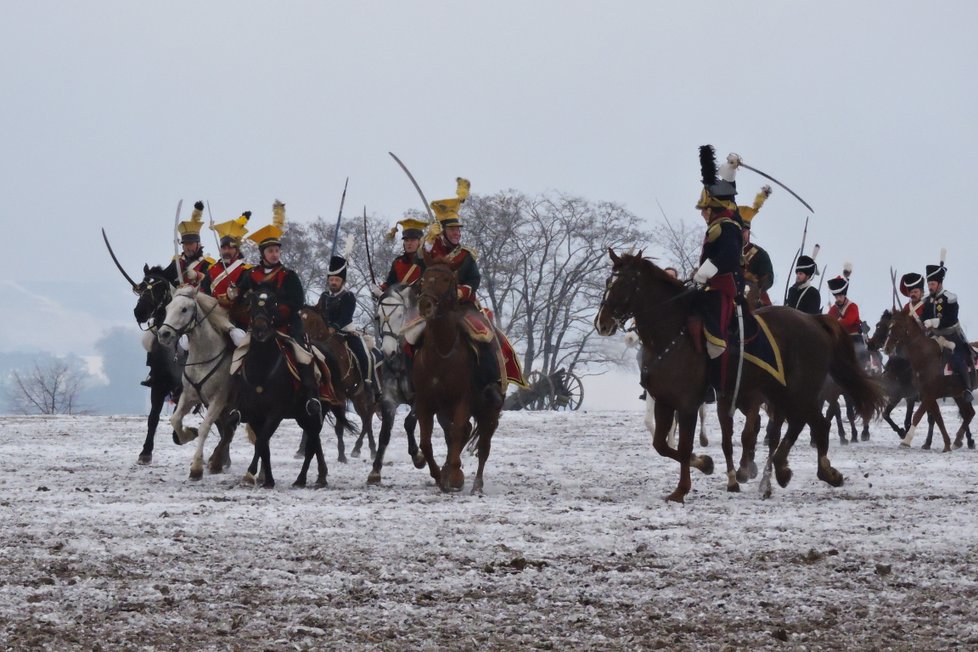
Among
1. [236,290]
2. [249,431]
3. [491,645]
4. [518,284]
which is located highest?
[518,284]

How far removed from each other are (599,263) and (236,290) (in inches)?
1608

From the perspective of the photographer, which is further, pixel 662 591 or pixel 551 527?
pixel 551 527

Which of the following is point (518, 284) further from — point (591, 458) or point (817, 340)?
point (817, 340)

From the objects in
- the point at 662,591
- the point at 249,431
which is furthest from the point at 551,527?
the point at 249,431

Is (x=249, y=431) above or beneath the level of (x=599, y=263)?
beneath

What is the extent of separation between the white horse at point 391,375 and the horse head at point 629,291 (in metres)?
2.54

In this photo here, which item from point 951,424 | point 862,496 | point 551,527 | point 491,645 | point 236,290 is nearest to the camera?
point 491,645

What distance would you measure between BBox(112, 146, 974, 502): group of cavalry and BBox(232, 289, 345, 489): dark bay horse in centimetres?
2

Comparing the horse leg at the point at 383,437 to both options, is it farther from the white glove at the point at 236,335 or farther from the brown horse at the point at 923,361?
the brown horse at the point at 923,361

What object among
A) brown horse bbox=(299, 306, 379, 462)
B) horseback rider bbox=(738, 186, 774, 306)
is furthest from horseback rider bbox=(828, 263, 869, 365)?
brown horse bbox=(299, 306, 379, 462)

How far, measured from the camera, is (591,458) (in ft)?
64.1

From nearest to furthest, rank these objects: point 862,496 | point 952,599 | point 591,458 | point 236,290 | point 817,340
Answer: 1. point 952,599
2. point 862,496
3. point 817,340
4. point 236,290
5. point 591,458

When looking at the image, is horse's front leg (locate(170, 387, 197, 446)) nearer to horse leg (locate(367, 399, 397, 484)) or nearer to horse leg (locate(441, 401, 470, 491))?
horse leg (locate(367, 399, 397, 484))

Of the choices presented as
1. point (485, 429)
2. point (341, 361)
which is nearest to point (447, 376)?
point (485, 429)
